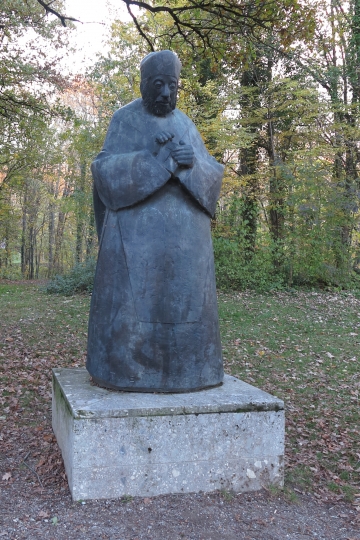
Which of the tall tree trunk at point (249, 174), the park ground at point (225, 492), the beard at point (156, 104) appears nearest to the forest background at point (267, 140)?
the tall tree trunk at point (249, 174)

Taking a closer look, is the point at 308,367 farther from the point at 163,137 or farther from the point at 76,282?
the point at 76,282

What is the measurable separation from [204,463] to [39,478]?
1348 mm

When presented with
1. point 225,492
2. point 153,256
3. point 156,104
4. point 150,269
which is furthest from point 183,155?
point 225,492

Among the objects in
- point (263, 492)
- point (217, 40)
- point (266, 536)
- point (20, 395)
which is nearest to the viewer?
point (266, 536)

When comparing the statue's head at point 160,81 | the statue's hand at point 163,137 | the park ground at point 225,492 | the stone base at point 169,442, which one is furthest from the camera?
the statue's hand at point 163,137

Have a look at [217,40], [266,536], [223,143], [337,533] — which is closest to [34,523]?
[266,536]

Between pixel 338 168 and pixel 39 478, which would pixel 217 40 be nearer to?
pixel 39 478

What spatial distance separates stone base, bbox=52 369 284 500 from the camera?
3.57 m

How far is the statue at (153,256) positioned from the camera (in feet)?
13.0

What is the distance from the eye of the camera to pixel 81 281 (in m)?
15.5

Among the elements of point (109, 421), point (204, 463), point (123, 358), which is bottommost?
point (204, 463)

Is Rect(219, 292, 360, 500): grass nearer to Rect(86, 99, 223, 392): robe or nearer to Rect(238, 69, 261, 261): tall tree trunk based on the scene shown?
Rect(86, 99, 223, 392): robe

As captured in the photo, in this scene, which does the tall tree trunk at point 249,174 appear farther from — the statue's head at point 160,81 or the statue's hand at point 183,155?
the statue's hand at point 183,155

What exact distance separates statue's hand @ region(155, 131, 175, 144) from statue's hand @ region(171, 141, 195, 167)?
126 mm
